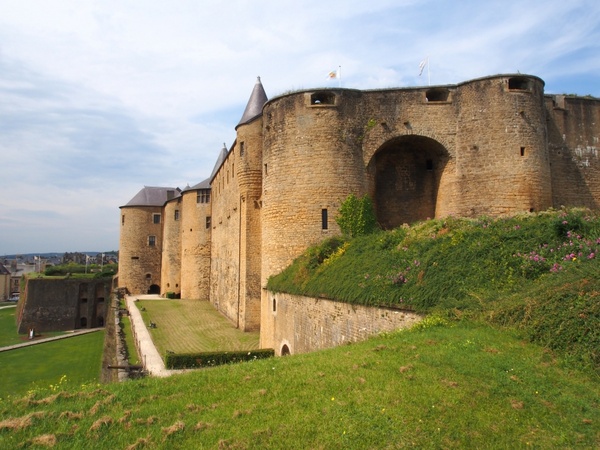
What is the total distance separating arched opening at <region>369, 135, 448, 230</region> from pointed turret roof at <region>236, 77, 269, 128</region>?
26.1ft

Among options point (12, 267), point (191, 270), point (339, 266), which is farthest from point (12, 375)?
point (12, 267)

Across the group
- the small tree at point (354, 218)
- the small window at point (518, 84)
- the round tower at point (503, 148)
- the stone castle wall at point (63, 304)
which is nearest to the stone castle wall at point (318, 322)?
the small tree at point (354, 218)

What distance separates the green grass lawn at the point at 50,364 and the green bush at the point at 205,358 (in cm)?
778

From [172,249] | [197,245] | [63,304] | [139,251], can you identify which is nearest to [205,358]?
[197,245]

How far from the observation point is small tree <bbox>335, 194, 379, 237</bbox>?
17469 mm

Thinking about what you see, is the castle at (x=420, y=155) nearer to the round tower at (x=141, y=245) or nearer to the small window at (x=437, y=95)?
the small window at (x=437, y=95)

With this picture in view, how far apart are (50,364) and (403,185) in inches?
951

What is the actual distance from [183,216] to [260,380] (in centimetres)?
3502

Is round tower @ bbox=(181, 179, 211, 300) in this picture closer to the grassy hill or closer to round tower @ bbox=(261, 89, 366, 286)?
round tower @ bbox=(261, 89, 366, 286)

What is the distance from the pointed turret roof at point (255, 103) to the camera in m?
24.8

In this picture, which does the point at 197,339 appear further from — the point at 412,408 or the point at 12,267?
the point at 12,267

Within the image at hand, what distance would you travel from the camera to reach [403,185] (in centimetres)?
1977

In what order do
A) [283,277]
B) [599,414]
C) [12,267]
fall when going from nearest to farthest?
[599,414]
[283,277]
[12,267]

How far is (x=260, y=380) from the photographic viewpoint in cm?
659
